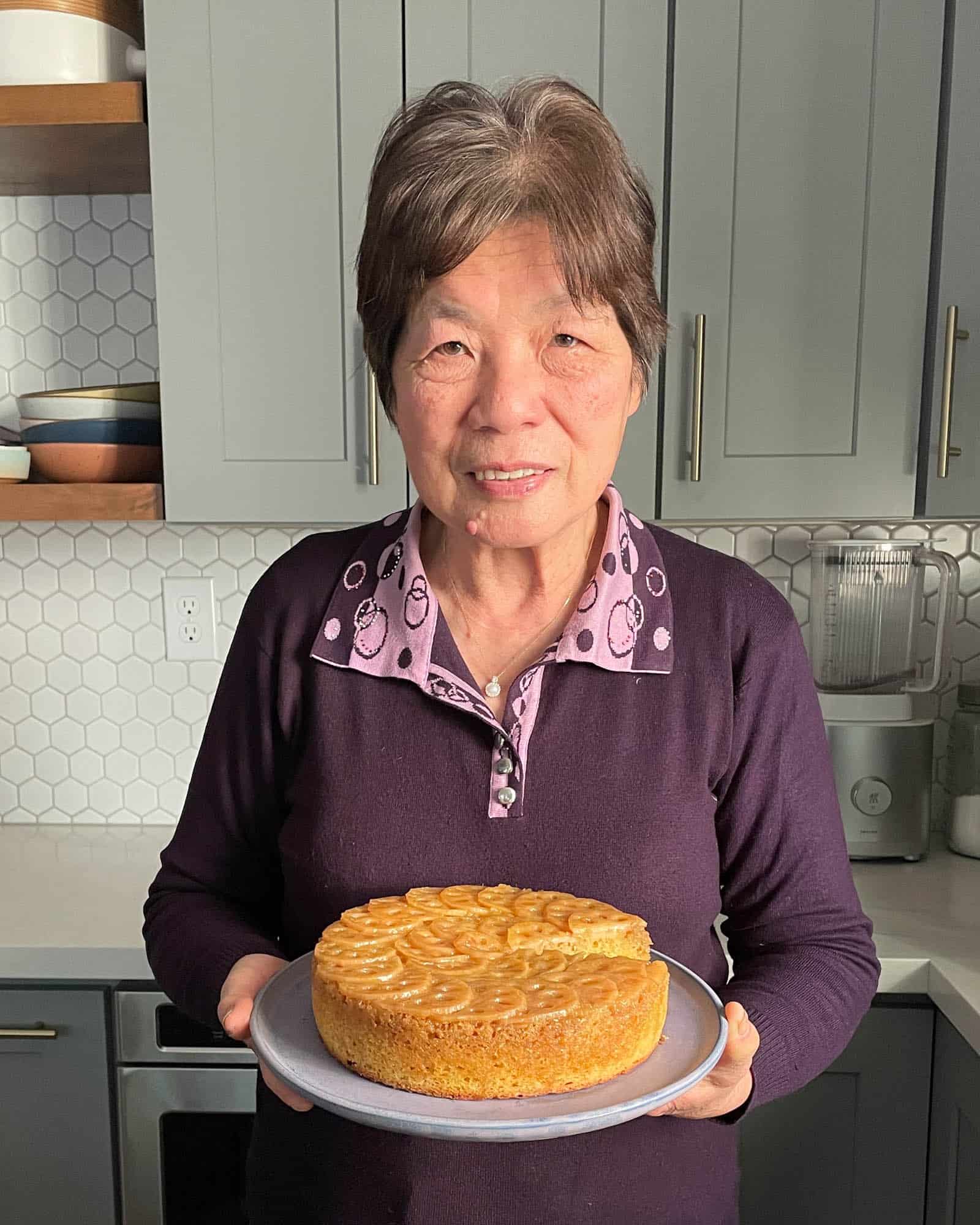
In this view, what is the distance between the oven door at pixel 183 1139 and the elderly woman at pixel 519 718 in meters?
Result: 0.58

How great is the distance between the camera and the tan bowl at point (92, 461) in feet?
5.60

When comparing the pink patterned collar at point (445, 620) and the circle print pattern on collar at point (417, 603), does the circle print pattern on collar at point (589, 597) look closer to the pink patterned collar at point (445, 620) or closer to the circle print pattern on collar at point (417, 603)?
the pink patterned collar at point (445, 620)

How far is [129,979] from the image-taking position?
1.50 meters

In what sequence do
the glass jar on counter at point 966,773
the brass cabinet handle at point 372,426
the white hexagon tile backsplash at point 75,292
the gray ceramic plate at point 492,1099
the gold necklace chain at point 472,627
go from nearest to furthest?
1. the gray ceramic plate at point 492,1099
2. the gold necklace chain at point 472,627
3. the brass cabinet handle at point 372,426
4. the glass jar on counter at point 966,773
5. the white hexagon tile backsplash at point 75,292

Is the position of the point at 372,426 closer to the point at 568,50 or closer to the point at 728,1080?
the point at 568,50

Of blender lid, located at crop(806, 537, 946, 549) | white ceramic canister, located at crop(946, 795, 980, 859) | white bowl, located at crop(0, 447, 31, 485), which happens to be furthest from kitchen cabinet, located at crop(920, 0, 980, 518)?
white bowl, located at crop(0, 447, 31, 485)

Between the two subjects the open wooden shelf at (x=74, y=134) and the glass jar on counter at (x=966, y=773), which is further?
the glass jar on counter at (x=966, y=773)

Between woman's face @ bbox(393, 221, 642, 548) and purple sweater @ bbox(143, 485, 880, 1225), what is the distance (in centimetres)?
14

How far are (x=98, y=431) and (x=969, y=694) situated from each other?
5.26 feet

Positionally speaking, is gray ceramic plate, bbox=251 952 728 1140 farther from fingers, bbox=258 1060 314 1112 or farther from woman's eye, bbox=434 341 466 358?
woman's eye, bbox=434 341 466 358

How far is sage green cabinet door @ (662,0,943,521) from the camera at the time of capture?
1.50 m

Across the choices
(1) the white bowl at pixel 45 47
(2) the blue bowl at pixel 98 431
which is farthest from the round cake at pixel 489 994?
(1) the white bowl at pixel 45 47

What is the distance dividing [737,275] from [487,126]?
2.70ft

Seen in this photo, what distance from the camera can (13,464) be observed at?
5.73 ft
